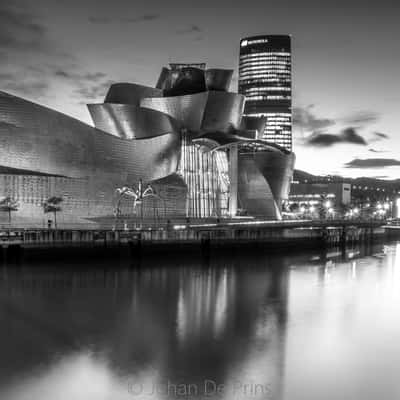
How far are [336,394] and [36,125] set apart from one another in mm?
32129

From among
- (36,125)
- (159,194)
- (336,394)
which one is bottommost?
(336,394)

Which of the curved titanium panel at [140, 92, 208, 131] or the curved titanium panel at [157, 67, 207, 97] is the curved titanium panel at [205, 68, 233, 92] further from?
→ the curved titanium panel at [140, 92, 208, 131]

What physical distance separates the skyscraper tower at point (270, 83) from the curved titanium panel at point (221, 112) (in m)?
77.6

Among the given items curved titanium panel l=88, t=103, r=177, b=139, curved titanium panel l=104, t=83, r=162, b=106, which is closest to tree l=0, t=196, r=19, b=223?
curved titanium panel l=88, t=103, r=177, b=139

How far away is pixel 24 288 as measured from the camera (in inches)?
922

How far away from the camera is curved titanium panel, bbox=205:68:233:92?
5812 centimetres

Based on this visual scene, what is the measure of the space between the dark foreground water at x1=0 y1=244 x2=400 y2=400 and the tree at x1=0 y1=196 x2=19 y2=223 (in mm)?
7522

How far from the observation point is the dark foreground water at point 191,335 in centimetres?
1267

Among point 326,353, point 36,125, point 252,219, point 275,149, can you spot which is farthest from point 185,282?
point 275,149

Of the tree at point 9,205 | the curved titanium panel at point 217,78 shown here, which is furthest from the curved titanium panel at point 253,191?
the tree at point 9,205

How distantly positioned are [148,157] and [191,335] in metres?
32.2

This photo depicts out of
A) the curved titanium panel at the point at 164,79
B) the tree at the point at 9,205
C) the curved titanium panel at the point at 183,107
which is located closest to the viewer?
the tree at the point at 9,205

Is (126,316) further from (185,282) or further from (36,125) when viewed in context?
(36,125)

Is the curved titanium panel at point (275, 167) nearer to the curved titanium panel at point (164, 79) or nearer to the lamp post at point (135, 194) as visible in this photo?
the curved titanium panel at point (164, 79)
